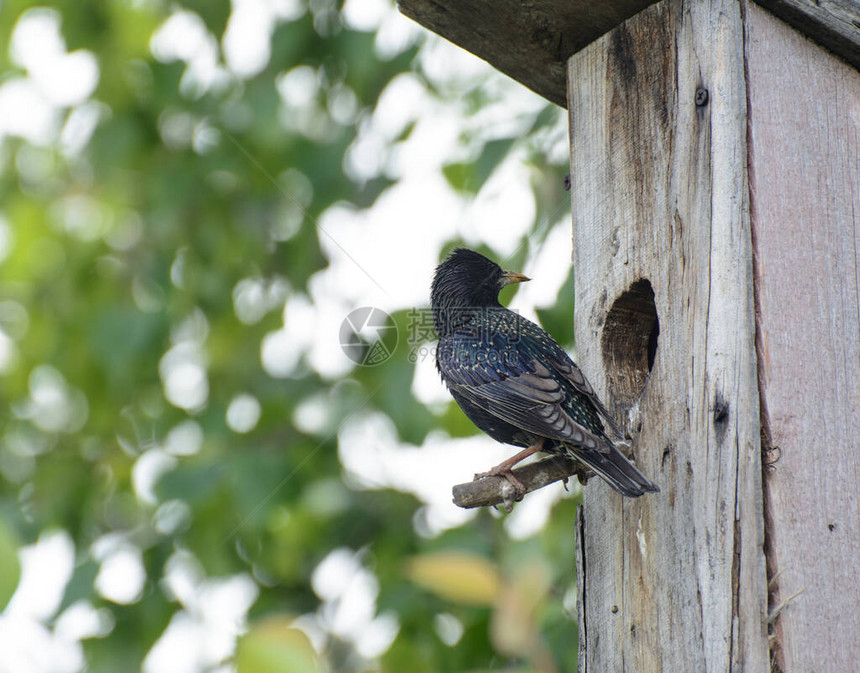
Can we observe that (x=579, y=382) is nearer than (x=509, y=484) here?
No

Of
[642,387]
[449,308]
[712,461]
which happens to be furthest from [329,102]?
[712,461]

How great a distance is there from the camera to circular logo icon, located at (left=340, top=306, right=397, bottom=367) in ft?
13.0

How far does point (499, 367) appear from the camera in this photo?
2.80 meters

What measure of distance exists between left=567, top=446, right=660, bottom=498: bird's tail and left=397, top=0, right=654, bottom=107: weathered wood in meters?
1.18

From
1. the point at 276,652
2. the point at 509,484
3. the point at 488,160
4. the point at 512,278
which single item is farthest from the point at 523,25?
the point at 276,652

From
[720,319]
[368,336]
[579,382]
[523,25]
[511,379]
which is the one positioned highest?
[523,25]

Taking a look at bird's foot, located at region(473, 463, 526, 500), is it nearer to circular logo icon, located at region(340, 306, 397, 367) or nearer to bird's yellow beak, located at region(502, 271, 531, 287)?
bird's yellow beak, located at region(502, 271, 531, 287)

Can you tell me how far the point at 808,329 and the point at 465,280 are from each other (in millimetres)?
1372

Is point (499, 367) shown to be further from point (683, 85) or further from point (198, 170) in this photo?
point (198, 170)

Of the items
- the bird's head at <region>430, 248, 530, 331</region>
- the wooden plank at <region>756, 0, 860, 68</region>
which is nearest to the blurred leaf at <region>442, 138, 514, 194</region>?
the bird's head at <region>430, 248, 530, 331</region>

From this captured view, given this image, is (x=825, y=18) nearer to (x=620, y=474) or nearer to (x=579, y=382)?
(x=579, y=382)

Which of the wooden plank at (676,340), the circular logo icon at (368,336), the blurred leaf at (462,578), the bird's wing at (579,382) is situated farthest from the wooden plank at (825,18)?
the circular logo icon at (368,336)

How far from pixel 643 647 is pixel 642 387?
0.67 metres

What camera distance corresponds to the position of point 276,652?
43.1 inches
